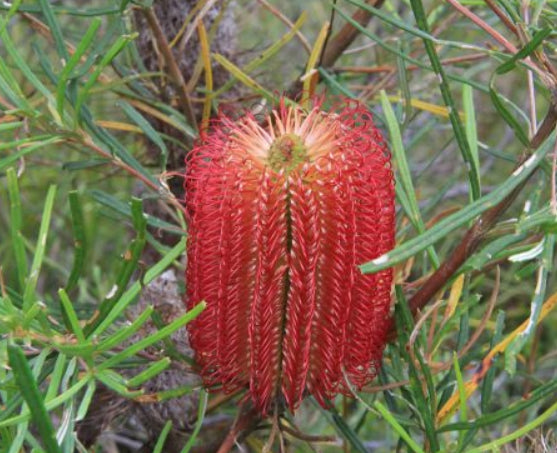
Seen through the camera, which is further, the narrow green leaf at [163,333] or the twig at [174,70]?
the twig at [174,70]

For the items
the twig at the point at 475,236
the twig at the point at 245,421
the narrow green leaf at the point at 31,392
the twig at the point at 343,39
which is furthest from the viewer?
the twig at the point at 343,39

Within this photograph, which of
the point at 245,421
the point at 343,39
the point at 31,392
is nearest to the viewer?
the point at 31,392

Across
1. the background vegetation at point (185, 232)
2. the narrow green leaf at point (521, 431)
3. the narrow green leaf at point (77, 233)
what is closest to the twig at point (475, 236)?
the background vegetation at point (185, 232)

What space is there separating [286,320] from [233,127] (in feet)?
0.41

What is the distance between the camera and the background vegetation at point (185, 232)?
1.52ft

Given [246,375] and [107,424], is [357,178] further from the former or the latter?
[107,424]

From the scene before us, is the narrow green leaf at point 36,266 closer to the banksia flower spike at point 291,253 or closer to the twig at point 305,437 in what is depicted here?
the banksia flower spike at point 291,253

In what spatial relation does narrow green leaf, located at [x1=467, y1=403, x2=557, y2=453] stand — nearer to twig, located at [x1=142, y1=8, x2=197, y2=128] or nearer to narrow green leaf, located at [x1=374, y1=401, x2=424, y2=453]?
narrow green leaf, located at [x1=374, y1=401, x2=424, y2=453]

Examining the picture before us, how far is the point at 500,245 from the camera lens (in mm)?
469

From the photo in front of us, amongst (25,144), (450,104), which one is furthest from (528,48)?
(25,144)

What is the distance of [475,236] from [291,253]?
0.11 metres

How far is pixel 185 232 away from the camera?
0.64m

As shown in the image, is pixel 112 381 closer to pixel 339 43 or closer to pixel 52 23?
pixel 52 23

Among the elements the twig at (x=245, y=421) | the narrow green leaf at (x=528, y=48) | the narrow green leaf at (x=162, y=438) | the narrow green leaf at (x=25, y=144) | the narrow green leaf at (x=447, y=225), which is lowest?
the twig at (x=245, y=421)
